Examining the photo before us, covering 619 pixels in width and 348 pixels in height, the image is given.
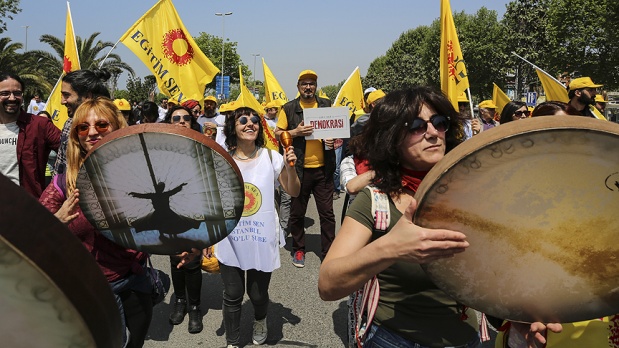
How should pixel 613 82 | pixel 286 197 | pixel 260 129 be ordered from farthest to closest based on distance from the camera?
pixel 613 82, pixel 286 197, pixel 260 129

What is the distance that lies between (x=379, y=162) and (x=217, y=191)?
741mm

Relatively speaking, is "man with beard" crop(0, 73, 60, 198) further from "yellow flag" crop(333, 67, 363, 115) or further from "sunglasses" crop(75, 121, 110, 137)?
"yellow flag" crop(333, 67, 363, 115)

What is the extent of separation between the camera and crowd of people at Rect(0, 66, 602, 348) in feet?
4.67

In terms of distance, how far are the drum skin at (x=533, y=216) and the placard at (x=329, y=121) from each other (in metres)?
3.61

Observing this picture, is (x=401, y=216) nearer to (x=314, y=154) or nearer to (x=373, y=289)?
(x=373, y=289)

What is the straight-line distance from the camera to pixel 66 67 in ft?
21.1

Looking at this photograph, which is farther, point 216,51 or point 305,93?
point 216,51

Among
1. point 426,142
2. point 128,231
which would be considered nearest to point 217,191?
point 128,231

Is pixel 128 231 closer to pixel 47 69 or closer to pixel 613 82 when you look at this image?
pixel 613 82

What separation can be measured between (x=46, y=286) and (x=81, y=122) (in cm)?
184

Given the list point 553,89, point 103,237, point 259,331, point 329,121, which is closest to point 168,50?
Answer: point 329,121

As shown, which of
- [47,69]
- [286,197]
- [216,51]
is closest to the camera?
[286,197]

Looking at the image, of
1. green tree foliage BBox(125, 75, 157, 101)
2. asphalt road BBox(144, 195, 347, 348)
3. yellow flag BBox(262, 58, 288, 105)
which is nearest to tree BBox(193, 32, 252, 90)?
green tree foliage BBox(125, 75, 157, 101)

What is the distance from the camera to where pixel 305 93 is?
Result: 5504 mm
